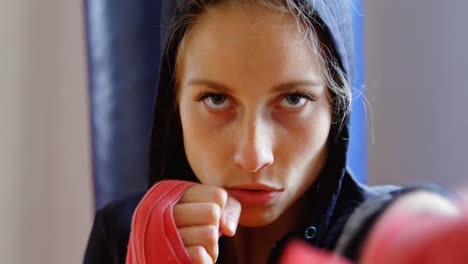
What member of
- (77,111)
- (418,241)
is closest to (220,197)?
(418,241)

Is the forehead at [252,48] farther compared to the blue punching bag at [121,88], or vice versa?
the blue punching bag at [121,88]

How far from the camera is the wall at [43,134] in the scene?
3.61 ft

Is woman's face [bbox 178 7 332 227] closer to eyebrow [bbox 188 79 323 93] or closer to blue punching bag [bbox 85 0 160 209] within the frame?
eyebrow [bbox 188 79 323 93]

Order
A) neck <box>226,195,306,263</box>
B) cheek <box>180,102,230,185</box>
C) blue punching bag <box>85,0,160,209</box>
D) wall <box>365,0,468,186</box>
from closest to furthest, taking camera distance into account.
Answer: cheek <box>180,102,230,185</box>
neck <box>226,195,306,263</box>
blue punching bag <box>85,0,160,209</box>
wall <box>365,0,468,186</box>

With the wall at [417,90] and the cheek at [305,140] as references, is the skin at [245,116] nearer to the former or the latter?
the cheek at [305,140]

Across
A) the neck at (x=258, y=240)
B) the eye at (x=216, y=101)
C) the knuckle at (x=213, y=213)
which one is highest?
the eye at (x=216, y=101)

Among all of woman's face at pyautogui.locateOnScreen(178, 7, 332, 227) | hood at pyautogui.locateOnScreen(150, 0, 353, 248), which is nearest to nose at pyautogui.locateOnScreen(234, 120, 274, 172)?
woman's face at pyautogui.locateOnScreen(178, 7, 332, 227)

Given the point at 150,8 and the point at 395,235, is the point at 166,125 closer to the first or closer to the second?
the point at 150,8

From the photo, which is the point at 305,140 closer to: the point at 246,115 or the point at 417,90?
the point at 246,115

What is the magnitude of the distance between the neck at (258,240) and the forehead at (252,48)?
0.20 metres

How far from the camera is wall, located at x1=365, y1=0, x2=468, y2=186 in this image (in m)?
1.06

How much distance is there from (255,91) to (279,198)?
0.37ft

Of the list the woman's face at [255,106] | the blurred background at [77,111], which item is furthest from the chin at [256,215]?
the blurred background at [77,111]

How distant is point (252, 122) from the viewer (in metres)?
0.56
